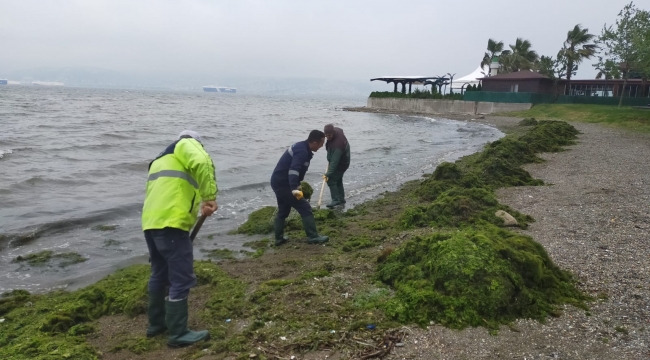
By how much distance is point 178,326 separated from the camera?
182 inches

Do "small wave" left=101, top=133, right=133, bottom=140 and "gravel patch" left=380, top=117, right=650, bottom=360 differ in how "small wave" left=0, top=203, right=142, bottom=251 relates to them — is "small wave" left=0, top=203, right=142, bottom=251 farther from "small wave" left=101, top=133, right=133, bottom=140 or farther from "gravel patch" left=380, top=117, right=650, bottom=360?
"small wave" left=101, top=133, right=133, bottom=140

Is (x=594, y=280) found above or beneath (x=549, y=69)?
beneath

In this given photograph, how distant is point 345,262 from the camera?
6758 mm

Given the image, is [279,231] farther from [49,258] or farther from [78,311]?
[49,258]

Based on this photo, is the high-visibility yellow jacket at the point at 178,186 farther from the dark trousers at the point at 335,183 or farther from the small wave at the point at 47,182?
the small wave at the point at 47,182

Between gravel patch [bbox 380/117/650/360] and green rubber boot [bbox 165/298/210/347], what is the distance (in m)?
1.88

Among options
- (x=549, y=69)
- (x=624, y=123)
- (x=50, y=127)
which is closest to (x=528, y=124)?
(x=624, y=123)

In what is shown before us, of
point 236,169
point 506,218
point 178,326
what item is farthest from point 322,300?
point 236,169

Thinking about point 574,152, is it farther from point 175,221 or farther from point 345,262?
point 175,221

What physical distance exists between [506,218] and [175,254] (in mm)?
5786

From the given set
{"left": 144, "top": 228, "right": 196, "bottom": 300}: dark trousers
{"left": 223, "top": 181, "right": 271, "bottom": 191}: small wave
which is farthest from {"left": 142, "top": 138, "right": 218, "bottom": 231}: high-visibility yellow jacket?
{"left": 223, "top": 181, "right": 271, "bottom": 191}: small wave

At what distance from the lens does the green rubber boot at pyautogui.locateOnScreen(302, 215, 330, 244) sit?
322 inches

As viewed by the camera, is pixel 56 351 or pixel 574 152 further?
pixel 574 152

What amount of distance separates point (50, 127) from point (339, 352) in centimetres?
3079
